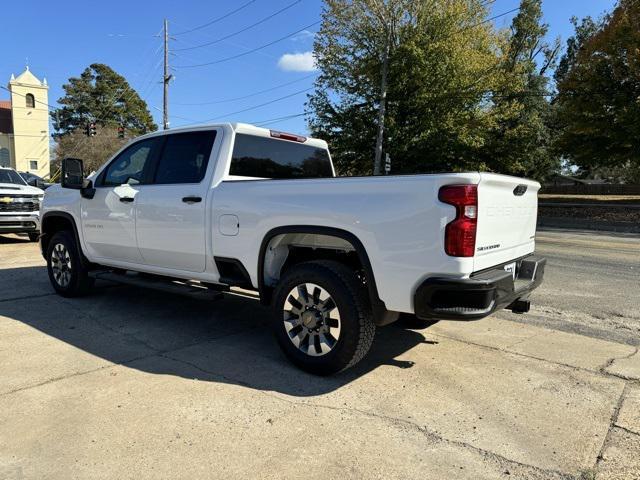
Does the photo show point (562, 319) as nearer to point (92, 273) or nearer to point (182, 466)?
point (182, 466)

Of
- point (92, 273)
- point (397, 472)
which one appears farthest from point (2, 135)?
point (397, 472)

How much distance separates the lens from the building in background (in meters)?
65.9

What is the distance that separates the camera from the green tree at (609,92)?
20812mm

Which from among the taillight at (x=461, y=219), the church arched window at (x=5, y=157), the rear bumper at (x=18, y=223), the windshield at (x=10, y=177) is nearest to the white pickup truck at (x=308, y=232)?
the taillight at (x=461, y=219)

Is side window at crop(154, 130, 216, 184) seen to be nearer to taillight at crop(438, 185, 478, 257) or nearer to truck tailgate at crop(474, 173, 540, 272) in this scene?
taillight at crop(438, 185, 478, 257)

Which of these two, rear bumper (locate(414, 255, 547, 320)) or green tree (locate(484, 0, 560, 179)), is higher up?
green tree (locate(484, 0, 560, 179))

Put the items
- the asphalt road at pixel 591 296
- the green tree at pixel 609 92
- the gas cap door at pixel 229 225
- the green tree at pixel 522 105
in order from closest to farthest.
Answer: the gas cap door at pixel 229 225 → the asphalt road at pixel 591 296 → the green tree at pixel 609 92 → the green tree at pixel 522 105

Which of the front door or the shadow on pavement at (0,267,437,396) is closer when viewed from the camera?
the shadow on pavement at (0,267,437,396)

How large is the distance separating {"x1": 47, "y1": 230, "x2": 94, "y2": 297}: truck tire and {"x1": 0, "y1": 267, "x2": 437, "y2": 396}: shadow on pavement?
5.8 inches

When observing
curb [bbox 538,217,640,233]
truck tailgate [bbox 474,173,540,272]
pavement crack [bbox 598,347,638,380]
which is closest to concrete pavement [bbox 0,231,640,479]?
pavement crack [bbox 598,347,638,380]

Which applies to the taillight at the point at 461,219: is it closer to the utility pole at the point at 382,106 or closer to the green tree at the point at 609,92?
the green tree at the point at 609,92

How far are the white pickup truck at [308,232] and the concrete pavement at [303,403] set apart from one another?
1.69ft

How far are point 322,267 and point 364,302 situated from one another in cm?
42

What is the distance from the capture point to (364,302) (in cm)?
Result: 369
